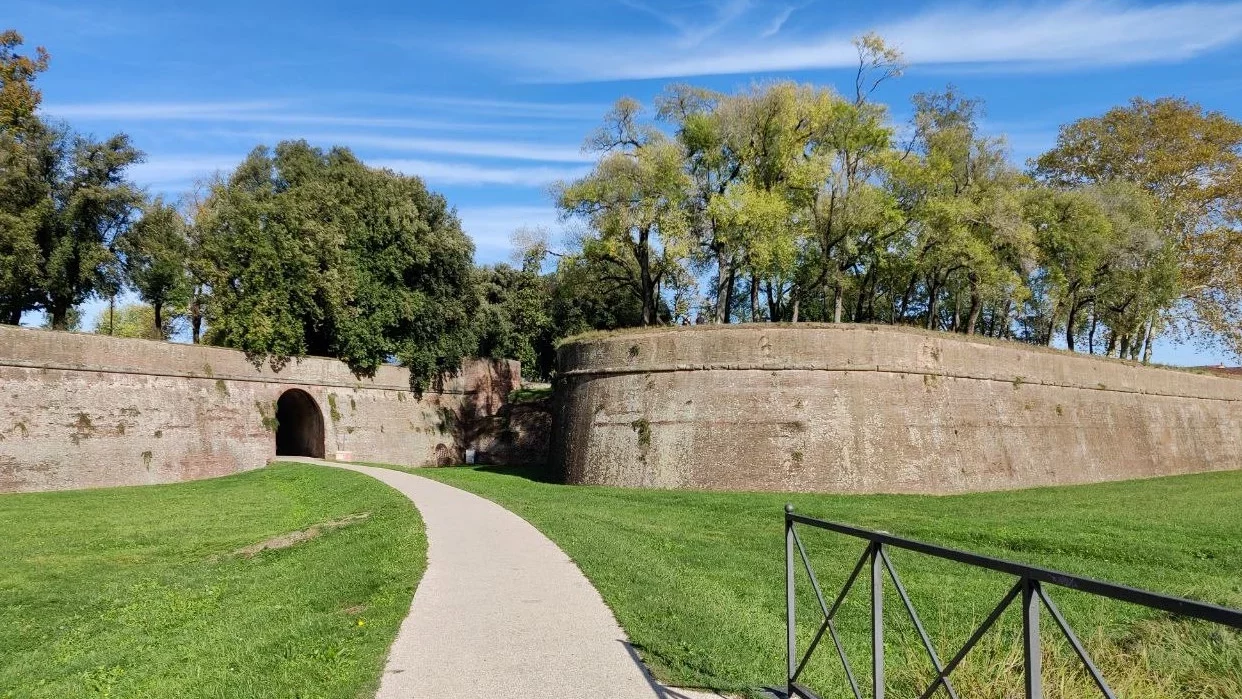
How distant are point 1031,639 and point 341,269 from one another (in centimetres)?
3124

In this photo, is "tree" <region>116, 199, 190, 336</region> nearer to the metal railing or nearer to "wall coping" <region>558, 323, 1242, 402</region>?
"wall coping" <region>558, 323, 1242, 402</region>

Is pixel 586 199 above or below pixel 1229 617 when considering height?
above

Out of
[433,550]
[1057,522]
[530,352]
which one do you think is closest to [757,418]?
[1057,522]

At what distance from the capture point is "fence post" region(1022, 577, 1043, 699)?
266 centimetres

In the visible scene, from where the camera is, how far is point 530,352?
46.8 meters

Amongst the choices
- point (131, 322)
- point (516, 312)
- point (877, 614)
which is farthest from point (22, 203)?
point (131, 322)

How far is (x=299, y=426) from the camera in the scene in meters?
32.8

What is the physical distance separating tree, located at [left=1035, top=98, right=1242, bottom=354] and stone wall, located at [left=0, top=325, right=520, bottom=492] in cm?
3456

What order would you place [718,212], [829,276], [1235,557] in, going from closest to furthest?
[1235,557] < [718,212] < [829,276]

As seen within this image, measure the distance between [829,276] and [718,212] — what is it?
5.79m

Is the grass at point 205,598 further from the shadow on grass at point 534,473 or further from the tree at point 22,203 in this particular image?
the tree at point 22,203

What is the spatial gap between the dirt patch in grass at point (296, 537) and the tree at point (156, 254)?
21.8 m

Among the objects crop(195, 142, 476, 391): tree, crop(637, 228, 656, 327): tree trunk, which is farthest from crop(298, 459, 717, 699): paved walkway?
crop(195, 142, 476, 391): tree

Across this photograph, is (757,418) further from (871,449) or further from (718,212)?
(718,212)
